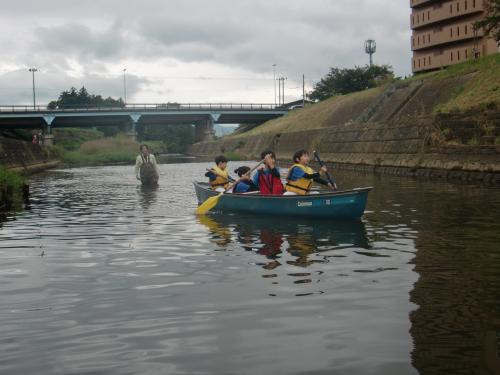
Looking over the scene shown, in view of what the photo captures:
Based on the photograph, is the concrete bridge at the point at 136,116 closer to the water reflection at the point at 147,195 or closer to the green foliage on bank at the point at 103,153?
the green foliage on bank at the point at 103,153

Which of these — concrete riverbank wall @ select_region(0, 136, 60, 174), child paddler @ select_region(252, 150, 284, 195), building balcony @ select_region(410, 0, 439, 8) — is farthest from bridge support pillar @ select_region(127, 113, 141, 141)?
child paddler @ select_region(252, 150, 284, 195)

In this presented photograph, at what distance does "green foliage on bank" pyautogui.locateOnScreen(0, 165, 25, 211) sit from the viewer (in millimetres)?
20078

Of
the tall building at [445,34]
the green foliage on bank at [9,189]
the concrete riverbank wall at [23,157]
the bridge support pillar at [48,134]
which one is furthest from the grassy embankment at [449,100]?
the bridge support pillar at [48,134]

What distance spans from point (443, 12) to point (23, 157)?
145 feet

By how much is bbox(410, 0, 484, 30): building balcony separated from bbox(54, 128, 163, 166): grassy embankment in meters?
38.4

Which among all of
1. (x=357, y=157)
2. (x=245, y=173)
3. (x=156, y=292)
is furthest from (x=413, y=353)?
(x=357, y=157)

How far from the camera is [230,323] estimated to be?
6727 mm

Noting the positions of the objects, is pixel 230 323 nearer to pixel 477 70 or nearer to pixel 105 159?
pixel 477 70

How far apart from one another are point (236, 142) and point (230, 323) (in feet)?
283

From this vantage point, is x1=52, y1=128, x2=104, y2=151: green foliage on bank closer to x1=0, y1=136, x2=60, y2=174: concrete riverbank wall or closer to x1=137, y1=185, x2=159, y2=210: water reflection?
x1=0, y1=136, x2=60, y2=174: concrete riverbank wall

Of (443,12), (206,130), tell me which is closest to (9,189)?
(443,12)

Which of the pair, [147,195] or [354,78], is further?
[354,78]

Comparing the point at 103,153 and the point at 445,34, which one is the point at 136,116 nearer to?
the point at 103,153

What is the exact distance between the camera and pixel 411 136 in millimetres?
35562
